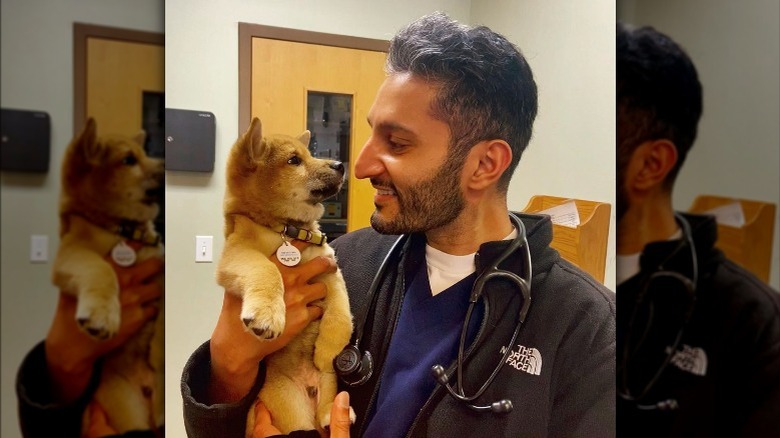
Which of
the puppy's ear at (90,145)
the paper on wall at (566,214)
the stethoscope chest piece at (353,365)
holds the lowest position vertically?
the stethoscope chest piece at (353,365)

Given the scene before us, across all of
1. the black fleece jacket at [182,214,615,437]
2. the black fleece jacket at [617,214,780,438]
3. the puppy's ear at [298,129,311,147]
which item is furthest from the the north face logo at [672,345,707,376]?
the puppy's ear at [298,129,311,147]

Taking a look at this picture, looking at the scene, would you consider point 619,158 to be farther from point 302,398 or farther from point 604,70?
point 302,398

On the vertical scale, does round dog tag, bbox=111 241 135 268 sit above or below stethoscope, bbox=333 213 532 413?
above

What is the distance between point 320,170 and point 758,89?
0.96 meters

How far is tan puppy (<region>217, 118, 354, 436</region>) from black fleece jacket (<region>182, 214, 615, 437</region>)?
0.06 m

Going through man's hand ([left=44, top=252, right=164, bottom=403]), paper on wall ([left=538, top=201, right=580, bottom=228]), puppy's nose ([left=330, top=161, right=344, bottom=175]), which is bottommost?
man's hand ([left=44, top=252, right=164, bottom=403])

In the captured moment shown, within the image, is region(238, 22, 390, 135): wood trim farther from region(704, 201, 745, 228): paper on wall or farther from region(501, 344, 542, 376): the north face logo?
region(704, 201, 745, 228): paper on wall

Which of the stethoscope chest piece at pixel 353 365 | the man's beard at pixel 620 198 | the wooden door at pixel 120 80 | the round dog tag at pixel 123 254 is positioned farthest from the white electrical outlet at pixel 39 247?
the man's beard at pixel 620 198

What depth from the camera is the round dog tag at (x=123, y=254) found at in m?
1.00

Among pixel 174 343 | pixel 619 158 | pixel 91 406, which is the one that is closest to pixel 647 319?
pixel 619 158

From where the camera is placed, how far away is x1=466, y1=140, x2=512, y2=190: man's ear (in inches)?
44.6

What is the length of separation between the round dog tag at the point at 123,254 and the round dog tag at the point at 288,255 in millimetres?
284

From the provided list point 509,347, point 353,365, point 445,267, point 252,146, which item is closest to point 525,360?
point 509,347

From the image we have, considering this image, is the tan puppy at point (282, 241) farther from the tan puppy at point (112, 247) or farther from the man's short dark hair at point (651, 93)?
the man's short dark hair at point (651, 93)
